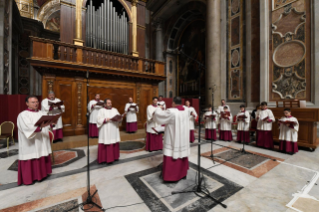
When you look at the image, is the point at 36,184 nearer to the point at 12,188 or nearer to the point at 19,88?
the point at 12,188

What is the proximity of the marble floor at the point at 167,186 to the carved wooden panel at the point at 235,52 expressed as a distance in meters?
5.47

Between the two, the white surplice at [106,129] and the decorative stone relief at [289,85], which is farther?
the decorative stone relief at [289,85]

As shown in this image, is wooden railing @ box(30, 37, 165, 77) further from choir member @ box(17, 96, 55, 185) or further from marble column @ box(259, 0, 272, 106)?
marble column @ box(259, 0, 272, 106)

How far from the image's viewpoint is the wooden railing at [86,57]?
5672 millimetres

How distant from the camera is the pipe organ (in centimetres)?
711

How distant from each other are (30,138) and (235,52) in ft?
34.4

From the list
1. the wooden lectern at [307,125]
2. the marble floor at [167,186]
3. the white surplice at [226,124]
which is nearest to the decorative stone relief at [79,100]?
the marble floor at [167,186]

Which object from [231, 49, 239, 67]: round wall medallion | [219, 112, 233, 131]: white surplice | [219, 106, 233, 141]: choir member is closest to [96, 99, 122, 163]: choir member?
[219, 106, 233, 141]: choir member

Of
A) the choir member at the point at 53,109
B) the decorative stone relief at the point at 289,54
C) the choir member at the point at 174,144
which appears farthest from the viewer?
the decorative stone relief at the point at 289,54

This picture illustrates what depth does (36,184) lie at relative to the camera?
3000mm

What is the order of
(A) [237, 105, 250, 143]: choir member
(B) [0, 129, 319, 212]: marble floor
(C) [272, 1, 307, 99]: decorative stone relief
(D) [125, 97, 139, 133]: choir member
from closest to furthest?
1. (B) [0, 129, 319, 212]: marble floor
2. (A) [237, 105, 250, 143]: choir member
3. (C) [272, 1, 307, 99]: decorative stone relief
4. (D) [125, 97, 139, 133]: choir member

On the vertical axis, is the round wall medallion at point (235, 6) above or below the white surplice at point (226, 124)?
above

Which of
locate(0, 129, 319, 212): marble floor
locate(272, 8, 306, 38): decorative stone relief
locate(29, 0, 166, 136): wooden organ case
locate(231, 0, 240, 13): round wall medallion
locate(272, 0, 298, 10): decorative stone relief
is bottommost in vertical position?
locate(0, 129, 319, 212): marble floor

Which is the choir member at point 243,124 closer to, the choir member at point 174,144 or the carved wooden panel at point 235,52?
the carved wooden panel at point 235,52
